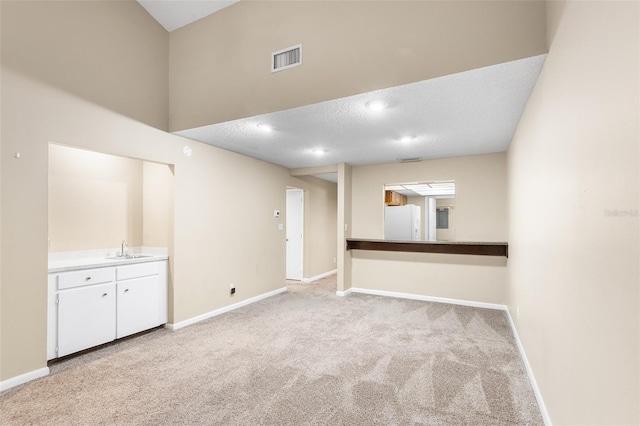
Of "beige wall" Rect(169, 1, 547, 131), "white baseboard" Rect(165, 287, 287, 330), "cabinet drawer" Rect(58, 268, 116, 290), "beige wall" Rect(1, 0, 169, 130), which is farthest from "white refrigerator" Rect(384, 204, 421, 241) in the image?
"cabinet drawer" Rect(58, 268, 116, 290)

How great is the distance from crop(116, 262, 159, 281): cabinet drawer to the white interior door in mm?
3207

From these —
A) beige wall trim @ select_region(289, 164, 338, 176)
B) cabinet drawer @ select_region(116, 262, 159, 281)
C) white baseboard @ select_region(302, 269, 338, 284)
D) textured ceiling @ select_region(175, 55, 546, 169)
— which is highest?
textured ceiling @ select_region(175, 55, 546, 169)

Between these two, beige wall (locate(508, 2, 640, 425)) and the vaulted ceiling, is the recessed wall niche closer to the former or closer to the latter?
the vaulted ceiling

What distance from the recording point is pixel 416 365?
8.87ft

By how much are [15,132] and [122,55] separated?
1.37m

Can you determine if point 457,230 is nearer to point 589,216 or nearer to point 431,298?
point 431,298

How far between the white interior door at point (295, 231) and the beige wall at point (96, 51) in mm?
3252

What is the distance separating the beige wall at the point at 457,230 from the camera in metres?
4.52

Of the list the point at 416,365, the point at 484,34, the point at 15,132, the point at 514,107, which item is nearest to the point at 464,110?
the point at 514,107

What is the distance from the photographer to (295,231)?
21.4 feet

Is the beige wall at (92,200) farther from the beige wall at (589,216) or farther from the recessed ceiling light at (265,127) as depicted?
the beige wall at (589,216)

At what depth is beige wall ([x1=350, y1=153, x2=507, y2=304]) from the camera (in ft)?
14.8

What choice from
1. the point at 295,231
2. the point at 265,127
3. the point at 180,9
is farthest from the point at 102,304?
the point at 295,231

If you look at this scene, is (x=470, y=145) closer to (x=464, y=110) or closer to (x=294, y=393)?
(x=464, y=110)
